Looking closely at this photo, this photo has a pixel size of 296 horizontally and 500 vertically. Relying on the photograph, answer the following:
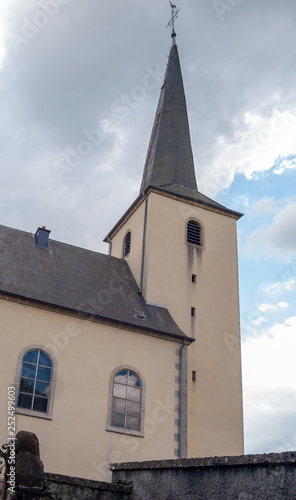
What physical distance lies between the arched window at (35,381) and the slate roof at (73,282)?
5.30ft

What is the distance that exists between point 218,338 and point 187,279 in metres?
2.47

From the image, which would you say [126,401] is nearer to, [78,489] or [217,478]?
[78,489]

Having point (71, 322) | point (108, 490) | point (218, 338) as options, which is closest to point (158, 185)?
point (218, 338)

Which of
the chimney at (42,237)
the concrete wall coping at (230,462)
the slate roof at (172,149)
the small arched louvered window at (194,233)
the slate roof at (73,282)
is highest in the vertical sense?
the slate roof at (172,149)

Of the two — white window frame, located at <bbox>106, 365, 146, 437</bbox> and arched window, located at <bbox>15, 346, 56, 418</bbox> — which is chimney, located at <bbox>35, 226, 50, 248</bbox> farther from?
white window frame, located at <bbox>106, 365, 146, 437</bbox>

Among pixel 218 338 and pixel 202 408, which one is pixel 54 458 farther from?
pixel 218 338

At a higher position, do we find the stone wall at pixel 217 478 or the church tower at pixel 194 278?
the church tower at pixel 194 278

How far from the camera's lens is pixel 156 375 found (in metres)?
16.8

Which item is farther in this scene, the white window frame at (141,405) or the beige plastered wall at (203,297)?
the beige plastered wall at (203,297)

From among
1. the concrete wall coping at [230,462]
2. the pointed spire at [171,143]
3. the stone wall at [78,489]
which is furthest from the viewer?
the pointed spire at [171,143]

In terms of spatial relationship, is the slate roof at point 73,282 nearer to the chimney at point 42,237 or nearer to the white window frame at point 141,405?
the chimney at point 42,237

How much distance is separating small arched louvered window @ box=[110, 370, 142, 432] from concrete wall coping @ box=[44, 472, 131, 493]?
7234mm

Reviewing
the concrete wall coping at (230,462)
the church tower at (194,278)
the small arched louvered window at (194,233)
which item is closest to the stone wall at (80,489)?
the concrete wall coping at (230,462)

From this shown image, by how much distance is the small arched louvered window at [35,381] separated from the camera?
14.7 meters
